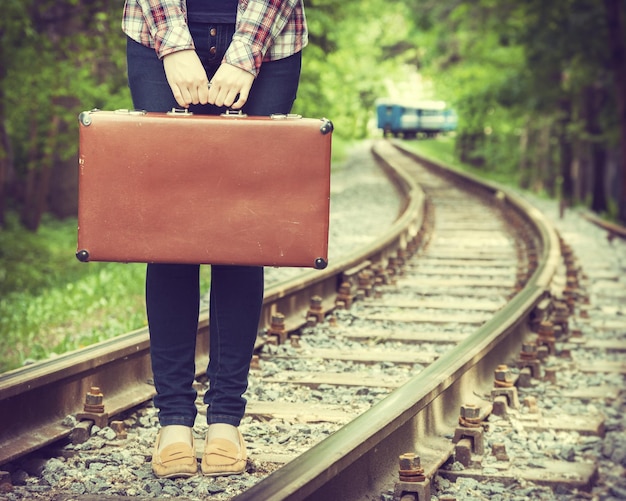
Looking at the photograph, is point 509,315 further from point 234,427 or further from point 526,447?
point 234,427

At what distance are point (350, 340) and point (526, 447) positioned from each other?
1.95 metres

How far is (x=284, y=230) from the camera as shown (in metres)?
2.89

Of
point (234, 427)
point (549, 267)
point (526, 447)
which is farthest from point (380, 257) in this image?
point (234, 427)

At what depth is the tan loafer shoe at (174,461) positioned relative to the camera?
3086mm

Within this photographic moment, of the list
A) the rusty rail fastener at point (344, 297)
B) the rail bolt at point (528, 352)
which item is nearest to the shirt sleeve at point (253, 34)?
the rail bolt at point (528, 352)

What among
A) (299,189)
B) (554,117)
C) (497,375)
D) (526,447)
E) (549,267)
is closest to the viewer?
(299,189)

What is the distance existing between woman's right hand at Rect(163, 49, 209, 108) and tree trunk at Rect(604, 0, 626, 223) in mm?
15422

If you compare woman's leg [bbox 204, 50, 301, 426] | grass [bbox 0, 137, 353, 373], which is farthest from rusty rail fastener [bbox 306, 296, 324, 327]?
woman's leg [bbox 204, 50, 301, 426]

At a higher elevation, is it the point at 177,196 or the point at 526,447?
the point at 177,196

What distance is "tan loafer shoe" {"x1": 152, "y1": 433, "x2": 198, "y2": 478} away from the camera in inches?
121

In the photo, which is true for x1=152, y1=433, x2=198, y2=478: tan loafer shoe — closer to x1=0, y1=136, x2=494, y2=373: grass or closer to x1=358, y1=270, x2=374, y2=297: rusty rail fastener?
x1=0, y1=136, x2=494, y2=373: grass

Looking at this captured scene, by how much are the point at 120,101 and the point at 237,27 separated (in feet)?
37.6

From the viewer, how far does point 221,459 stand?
3123mm

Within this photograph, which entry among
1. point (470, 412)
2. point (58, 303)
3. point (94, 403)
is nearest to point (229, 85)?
point (94, 403)
